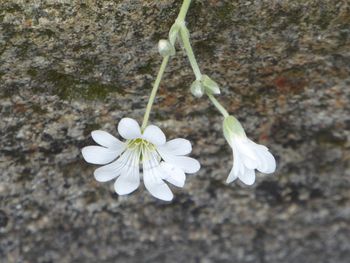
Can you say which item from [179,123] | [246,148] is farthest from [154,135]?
[179,123]

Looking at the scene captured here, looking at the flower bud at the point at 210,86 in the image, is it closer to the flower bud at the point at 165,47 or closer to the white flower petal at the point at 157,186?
the flower bud at the point at 165,47

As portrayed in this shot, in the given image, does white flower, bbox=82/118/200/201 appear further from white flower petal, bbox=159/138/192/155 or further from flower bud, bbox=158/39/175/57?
flower bud, bbox=158/39/175/57

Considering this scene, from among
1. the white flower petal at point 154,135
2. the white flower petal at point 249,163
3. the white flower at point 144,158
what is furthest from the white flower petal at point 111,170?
the white flower petal at point 249,163

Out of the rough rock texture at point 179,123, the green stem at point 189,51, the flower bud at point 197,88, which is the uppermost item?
the green stem at point 189,51

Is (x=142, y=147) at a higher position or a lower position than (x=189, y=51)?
lower

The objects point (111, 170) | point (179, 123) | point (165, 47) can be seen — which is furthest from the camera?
point (179, 123)

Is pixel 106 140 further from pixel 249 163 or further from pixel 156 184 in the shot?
pixel 249 163

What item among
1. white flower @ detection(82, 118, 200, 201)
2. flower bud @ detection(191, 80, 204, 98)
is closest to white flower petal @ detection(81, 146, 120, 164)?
white flower @ detection(82, 118, 200, 201)
